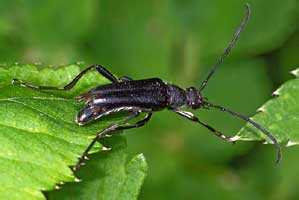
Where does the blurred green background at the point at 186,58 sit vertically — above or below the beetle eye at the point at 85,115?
above

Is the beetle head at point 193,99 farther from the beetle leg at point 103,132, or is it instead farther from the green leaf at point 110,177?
the green leaf at point 110,177

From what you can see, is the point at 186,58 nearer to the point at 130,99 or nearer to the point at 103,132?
the point at 130,99

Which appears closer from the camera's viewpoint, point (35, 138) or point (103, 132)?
point (35, 138)

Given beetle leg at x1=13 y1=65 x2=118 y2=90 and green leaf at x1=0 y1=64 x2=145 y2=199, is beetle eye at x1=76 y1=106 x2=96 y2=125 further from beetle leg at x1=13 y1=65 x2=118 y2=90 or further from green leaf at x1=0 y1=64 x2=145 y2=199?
beetle leg at x1=13 y1=65 x2=118 y2=90

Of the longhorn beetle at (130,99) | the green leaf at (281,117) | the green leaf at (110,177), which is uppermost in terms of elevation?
the longhorn beetle at (130,99)

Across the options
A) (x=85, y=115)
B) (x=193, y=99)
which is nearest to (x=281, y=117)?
(x=193, y=99)

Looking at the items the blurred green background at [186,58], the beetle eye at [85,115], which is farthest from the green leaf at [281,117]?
the blurred green background at [186,58]
